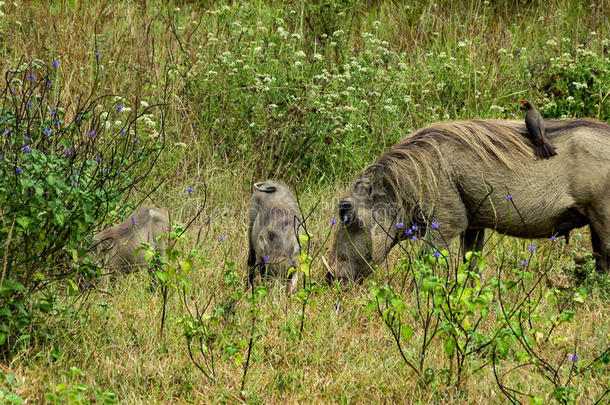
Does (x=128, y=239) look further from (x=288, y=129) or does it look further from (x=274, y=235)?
(x=288, y=129)

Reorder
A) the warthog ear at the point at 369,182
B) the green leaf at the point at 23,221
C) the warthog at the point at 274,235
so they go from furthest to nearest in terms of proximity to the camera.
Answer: the warthog ear at the point at 369,182 < the warthog at the point at 274,235 < the green leaf at the point at 23,221

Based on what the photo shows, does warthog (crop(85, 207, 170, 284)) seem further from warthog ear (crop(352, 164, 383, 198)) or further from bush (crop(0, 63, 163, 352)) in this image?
warthog ear (crop(352, 164, 383, 198))

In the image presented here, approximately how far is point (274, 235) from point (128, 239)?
89 cm

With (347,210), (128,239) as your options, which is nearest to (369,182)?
(347,210)

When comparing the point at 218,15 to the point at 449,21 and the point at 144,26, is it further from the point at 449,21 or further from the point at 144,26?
the point at 449,21

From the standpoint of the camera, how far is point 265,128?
7.48 metres

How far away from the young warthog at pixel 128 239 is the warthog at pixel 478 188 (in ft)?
3.82

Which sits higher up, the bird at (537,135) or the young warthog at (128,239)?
the bird at (537,135)

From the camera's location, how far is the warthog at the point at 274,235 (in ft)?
18.3

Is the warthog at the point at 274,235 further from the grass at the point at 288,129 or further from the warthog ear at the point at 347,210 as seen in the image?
the warthog ear at the point at 347,210

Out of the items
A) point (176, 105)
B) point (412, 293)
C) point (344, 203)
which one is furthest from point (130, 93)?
point (412, 293)

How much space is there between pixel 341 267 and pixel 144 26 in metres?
3.92

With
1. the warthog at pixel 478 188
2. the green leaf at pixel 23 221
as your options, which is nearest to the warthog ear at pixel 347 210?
the warthog at pixel 478 188

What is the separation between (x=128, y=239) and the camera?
220 inches
